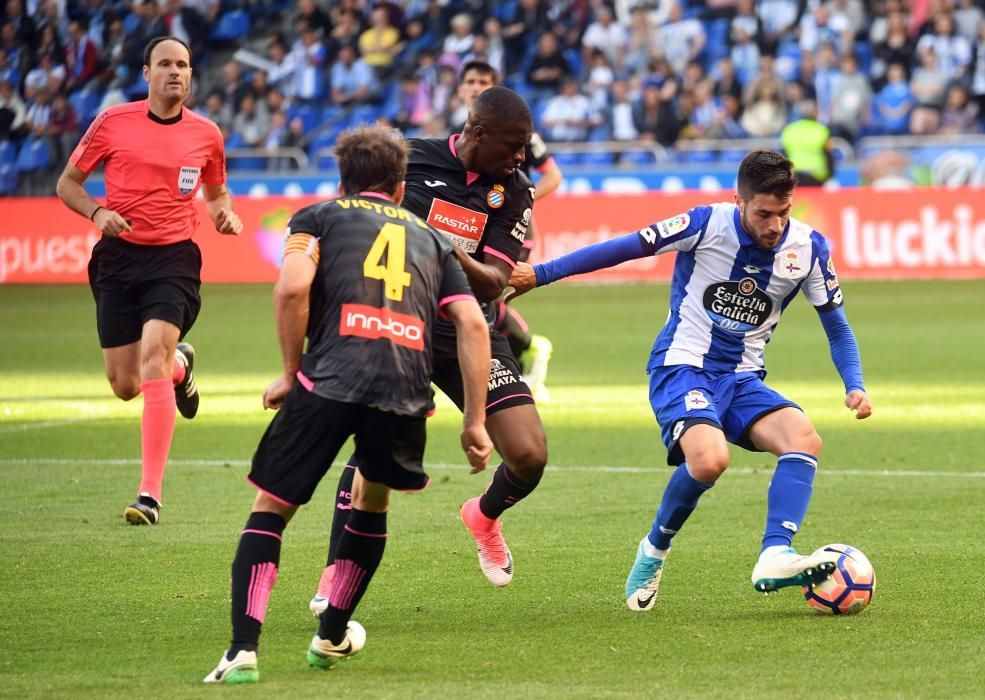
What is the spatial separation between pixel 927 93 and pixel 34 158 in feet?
46.4

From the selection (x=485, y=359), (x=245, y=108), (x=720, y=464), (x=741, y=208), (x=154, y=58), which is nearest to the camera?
(x=485, y=359)

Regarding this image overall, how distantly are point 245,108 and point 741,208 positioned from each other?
22072 mm

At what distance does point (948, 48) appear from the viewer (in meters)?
25.9

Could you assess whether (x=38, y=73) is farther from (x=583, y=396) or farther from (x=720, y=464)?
(x=720, y=464)

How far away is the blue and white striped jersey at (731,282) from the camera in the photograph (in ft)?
20.8

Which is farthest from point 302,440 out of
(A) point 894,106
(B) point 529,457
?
(A) point 894,106

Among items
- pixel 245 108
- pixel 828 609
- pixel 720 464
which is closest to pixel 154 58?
pixel 720 464

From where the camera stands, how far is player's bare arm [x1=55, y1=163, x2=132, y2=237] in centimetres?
790

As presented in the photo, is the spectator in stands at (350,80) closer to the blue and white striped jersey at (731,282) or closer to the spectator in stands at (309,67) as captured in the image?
the spectator in stands at (309,67)

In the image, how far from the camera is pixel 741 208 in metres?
6.34

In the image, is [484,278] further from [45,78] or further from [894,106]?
[45,78]

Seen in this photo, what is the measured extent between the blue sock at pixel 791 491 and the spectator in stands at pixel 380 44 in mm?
23051

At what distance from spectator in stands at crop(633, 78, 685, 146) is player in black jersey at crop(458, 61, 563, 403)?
41.3ft

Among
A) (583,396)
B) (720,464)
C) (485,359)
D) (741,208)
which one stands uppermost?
(741,208)
